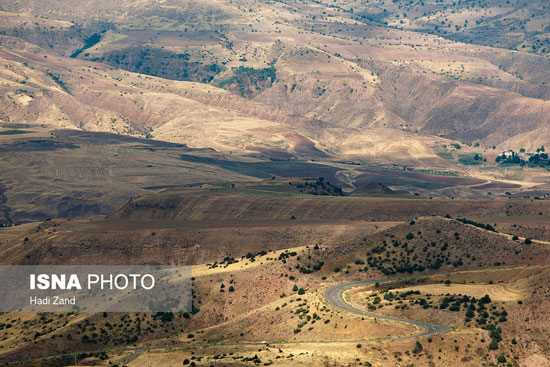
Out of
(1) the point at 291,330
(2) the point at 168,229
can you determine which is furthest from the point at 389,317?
(2) the point at 168,229

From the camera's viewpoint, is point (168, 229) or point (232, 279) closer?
point (232, 279)

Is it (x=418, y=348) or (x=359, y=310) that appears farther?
(x=359, y=310)

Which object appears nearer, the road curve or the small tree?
the small tree

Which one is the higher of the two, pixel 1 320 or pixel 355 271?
pixel 355 271

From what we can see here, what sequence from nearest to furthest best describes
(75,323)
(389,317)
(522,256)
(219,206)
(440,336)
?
(440,336) → (389,317) → (75,323) → (522,256) → (219,206)

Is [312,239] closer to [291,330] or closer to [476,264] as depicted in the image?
[476,264]

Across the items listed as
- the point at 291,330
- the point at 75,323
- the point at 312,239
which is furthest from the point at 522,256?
the point at 75,323

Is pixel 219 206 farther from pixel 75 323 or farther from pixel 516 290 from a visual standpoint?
pixel 516 290

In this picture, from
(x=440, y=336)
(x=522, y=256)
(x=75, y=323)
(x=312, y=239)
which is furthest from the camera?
(x=312, y=239)

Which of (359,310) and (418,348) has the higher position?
(418,348)

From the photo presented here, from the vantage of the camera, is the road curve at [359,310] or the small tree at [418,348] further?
the road curve at [359,310]
